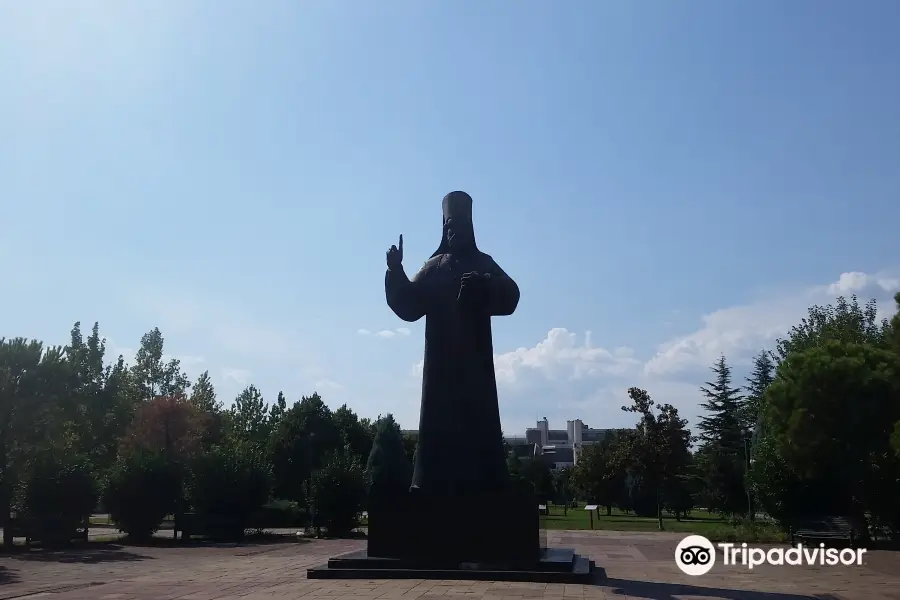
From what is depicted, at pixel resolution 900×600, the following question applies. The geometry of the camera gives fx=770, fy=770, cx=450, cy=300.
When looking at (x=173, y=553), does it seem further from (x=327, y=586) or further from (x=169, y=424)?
(x=169, y=424)

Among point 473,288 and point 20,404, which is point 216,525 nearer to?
point 20,404

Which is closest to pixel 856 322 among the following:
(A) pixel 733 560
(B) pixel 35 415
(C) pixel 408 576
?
(A) pixel 733 560

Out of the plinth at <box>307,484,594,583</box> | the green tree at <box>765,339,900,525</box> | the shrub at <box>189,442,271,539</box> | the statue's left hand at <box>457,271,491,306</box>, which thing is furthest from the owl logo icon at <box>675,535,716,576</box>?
the shrub at <box>189,442,271,539</box>

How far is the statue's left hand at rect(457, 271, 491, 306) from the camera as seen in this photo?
12000 mm

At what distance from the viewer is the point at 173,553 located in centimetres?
1931

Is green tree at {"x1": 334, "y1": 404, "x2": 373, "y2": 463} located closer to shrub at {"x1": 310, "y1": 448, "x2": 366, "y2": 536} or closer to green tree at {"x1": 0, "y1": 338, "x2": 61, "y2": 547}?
shrub at {"x1": 310, "y1": 448, "x2": 366, "y2": 536}

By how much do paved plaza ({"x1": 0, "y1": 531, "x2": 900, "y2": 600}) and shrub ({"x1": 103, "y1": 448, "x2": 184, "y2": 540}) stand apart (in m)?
4.71

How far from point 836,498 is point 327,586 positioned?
650 inches

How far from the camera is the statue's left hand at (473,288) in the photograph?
12.0 metres

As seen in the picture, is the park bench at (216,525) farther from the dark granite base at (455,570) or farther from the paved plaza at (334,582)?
the dark granite base at (455,570)

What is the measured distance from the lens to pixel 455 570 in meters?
10.9

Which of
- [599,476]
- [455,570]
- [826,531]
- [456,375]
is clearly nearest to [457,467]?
[456,375]

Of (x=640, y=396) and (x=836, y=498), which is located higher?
(x=640, y=396)

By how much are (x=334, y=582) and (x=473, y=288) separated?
15.5 feet
